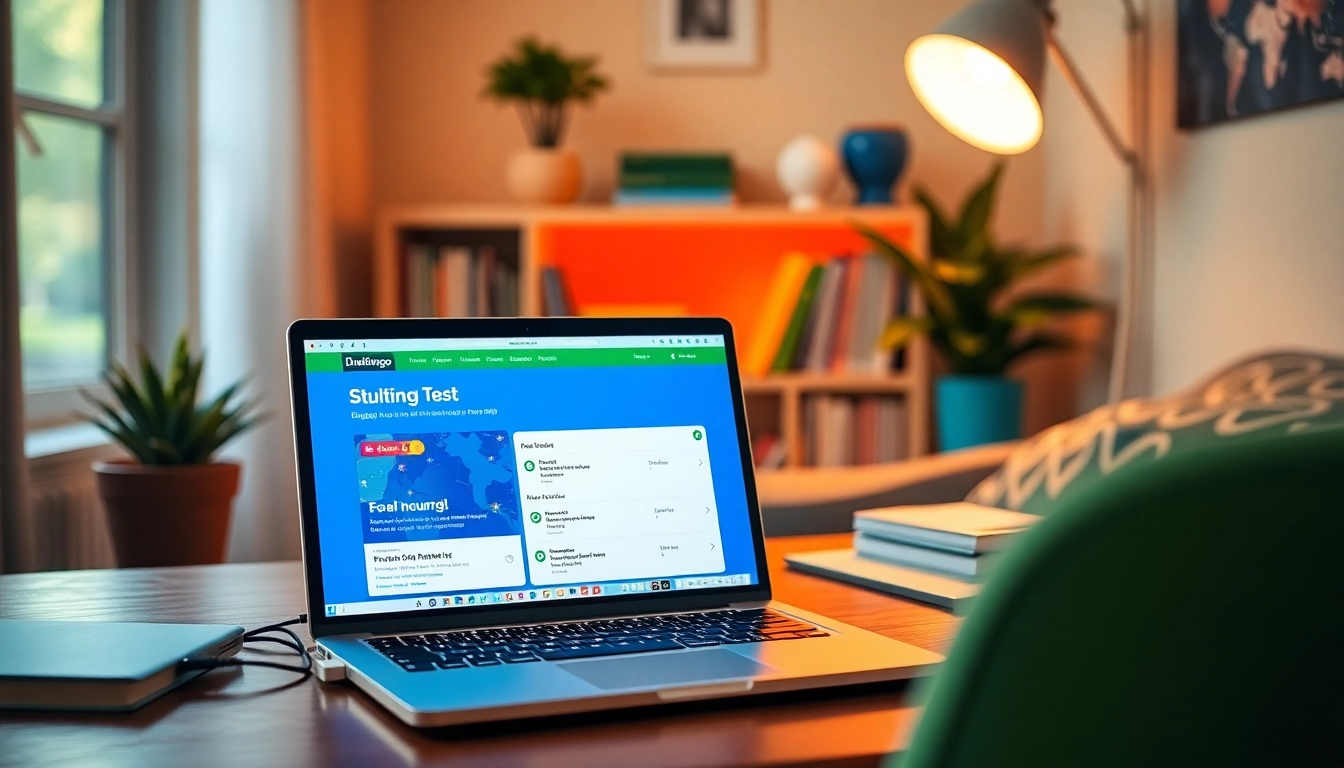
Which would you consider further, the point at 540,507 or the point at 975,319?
the point at 975,319

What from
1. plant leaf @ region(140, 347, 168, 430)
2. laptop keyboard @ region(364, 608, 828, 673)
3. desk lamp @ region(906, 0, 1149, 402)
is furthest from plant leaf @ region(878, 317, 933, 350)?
laptop keyboard @ region(364, 608, 828, 673)

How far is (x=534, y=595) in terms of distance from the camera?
105cm

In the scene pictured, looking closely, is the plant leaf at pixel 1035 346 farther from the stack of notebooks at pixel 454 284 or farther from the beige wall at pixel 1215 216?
the stack of notebooks at pixel 454 284

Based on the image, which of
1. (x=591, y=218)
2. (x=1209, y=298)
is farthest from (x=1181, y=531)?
(x=591, y=218)

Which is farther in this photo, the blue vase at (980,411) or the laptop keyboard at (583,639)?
the blue vase at (980,411)

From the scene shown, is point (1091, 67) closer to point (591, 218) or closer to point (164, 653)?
point (591, 218)

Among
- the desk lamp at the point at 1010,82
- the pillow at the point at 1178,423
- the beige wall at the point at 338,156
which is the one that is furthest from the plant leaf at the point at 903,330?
the beige wall at the point at 338,156

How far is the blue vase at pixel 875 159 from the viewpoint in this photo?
11.1 feet

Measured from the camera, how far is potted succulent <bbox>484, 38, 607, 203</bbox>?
3299mm

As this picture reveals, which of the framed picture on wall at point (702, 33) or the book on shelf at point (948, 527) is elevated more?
the framed picture on wall at point (702, 33)

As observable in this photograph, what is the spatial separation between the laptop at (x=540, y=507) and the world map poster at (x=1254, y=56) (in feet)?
4.99

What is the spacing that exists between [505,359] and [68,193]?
186 cm

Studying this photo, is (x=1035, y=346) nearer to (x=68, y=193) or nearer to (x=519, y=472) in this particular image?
(x=68, y=193)

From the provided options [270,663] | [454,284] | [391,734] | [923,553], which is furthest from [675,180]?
[391,734]
